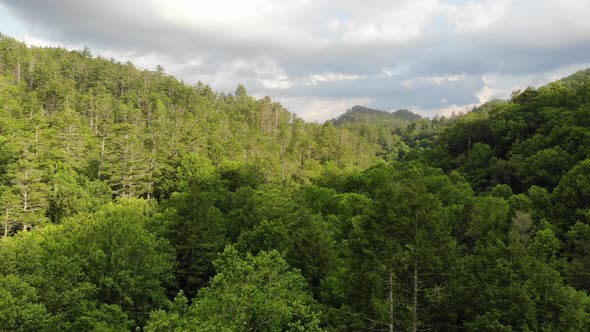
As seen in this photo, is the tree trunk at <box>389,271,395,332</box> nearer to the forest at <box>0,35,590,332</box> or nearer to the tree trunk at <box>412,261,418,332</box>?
the forest at <box>0,35,590,332</box>

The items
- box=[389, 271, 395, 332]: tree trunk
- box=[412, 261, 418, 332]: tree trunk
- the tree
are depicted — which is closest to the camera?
the tree

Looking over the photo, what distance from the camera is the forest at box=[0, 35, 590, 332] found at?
78.3 feet

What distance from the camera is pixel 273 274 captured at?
2570 cm

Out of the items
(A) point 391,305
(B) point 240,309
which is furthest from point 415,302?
(B) point 240,309

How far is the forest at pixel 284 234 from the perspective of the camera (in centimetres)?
2388

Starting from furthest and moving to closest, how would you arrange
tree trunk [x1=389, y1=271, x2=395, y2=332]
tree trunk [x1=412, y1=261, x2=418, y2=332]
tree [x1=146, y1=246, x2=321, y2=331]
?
1. tree trunk [x1=389, y1=271, x2=395, y2=332]
2. tree trunk [x1=412, y1=261, x2=418, y2=332]
3. tree [x1=146, y1=246, x2=321, y2=331]

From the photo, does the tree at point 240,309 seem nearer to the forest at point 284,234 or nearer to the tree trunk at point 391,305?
the forest at point 284,234

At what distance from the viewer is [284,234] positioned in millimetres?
→ 42156

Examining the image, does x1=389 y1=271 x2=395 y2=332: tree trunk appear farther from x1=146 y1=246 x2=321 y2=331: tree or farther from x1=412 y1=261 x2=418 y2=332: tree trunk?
x1=146 y1=246 x2=321 y2=331: tree

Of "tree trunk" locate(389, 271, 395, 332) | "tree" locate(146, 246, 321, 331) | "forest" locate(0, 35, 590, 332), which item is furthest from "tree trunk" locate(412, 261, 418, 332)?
"tree" locate(146, 246, 321, 331)

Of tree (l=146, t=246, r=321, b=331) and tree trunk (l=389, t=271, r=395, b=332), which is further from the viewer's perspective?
tree trunk (l=389, t=271, r=395, b=332)

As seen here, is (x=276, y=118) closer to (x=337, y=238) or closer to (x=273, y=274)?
(x=337, y=238)

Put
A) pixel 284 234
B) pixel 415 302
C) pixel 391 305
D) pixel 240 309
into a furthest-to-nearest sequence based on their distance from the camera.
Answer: pixel 284 234
pixel 391 305
pixel 415 302
pixel 240 309

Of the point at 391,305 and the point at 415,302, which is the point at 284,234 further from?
the point at 415,302
